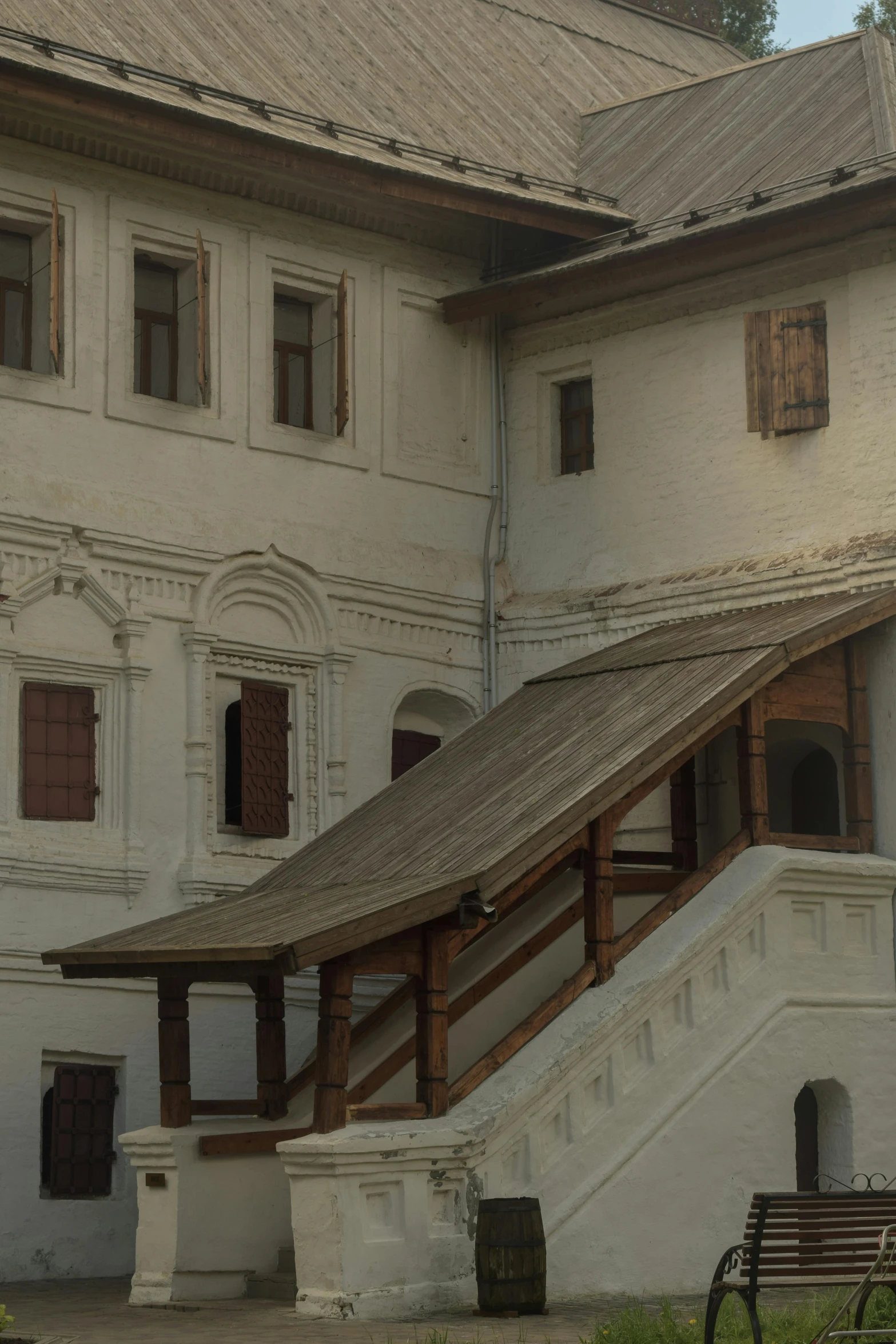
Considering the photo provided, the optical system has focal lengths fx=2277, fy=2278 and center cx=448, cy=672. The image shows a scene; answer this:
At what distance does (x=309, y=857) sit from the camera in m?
17.3

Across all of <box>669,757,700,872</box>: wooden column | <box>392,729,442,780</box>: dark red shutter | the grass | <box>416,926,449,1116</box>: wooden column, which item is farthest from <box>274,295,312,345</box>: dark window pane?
the grass

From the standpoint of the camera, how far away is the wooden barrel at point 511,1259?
44.5 ft

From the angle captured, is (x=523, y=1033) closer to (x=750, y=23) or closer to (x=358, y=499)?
(x=358, y=499)

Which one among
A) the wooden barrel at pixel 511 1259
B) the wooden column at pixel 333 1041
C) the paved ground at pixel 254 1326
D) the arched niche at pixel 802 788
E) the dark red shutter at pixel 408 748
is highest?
the dark red shutter at pixel 408 748

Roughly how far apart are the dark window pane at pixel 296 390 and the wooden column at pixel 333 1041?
23.9ft

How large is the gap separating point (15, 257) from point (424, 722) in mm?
5564

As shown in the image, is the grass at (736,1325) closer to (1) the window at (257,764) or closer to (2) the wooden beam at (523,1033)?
(2) the wooden beam at (523,1033)

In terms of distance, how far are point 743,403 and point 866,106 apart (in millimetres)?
3219

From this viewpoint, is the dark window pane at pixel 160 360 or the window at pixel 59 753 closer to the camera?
the window at pixel 59 753

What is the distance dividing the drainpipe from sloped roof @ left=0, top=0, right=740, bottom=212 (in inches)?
61.7

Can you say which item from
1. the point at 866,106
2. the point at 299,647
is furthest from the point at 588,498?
the point at 866,106

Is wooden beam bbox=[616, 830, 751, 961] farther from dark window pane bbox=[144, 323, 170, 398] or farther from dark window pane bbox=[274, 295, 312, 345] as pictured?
dark window pane bbox=[274, 295, 312, 345]

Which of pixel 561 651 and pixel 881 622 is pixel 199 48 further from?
pixel 881 622

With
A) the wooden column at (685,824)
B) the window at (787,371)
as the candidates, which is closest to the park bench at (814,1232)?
the wooden column at (685,824)
